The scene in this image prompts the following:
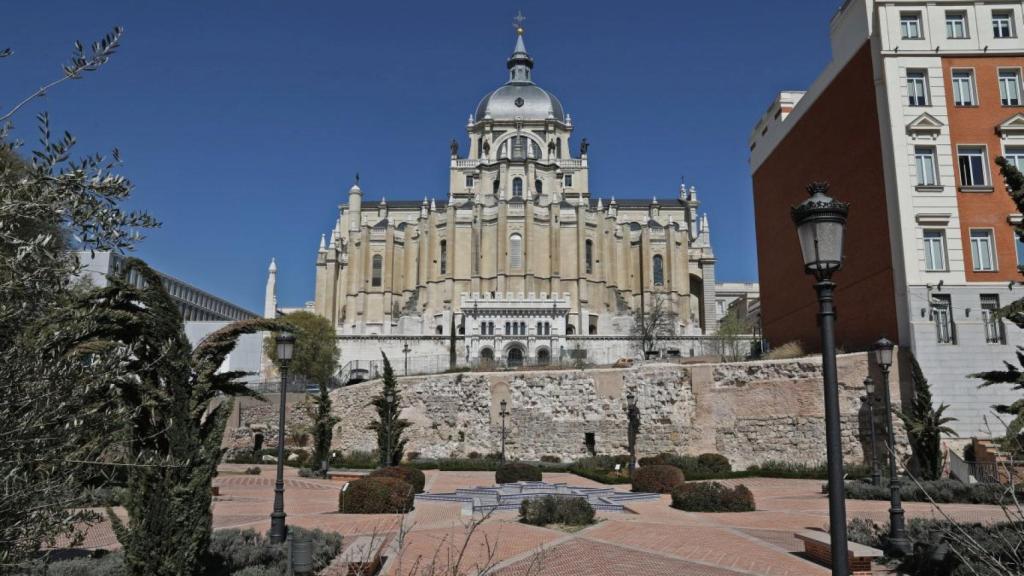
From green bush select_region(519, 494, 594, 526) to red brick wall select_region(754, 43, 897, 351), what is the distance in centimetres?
1477

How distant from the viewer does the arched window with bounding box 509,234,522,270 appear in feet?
244

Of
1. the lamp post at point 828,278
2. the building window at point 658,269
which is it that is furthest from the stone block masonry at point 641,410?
the building window at point 658,269

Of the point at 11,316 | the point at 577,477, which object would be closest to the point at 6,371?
→ the point at 11,316

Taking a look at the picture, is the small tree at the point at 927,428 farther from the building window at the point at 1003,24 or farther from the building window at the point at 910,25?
the building window at the point at 1003,24

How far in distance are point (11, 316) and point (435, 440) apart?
33.4 m

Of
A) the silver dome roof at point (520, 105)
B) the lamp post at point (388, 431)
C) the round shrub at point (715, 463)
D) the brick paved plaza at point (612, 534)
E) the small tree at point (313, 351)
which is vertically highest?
the silver dome roof at point (520, 105)

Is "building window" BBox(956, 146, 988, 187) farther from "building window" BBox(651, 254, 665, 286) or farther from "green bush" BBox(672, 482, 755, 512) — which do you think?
"building window" BBox(651, 254, 665, 286)

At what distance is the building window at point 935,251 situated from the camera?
2397cm

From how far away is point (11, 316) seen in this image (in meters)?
5.14

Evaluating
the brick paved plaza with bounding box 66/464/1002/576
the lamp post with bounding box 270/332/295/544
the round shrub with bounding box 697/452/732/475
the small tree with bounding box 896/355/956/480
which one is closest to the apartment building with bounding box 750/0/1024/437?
the small tree with bounding box 896/355/956/480

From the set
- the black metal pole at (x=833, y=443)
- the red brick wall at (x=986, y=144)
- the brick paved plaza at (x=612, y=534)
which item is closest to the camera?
the black metal pole at (x=833, y=443)

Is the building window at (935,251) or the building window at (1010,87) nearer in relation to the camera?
the building window at (935,251)

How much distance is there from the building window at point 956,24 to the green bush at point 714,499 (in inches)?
732

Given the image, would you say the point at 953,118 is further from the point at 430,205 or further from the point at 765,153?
the point at 430,205
